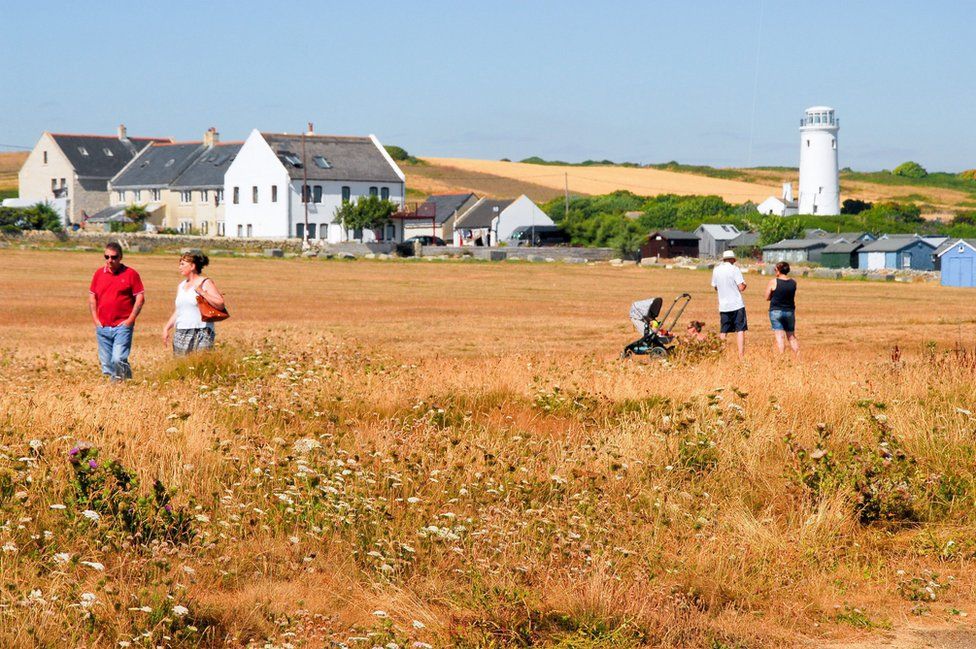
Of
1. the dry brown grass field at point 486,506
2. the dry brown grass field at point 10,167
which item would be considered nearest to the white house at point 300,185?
the dry brown grass field at point 10,167

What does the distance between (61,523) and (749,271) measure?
73461mm

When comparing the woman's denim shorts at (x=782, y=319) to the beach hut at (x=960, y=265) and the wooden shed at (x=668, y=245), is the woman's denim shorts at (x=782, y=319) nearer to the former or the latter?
the beach hut at (x=960, y=265)

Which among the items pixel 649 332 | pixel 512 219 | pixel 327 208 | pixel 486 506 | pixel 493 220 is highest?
pixel 327 208

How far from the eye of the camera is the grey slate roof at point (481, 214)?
11138cm

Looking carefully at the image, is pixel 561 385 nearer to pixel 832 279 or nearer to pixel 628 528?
pixel 628 528

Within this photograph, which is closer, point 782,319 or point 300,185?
point 782,319

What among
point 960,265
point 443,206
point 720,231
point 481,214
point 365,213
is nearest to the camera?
point 960,265

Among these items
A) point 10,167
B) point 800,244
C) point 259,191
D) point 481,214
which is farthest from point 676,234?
point 10,167

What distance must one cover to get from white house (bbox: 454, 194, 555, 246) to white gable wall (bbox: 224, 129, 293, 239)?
59.4ft

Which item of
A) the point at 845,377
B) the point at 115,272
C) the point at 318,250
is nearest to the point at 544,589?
the point at 845,377

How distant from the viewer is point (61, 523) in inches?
274

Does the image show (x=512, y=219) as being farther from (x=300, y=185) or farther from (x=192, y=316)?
(x=192, y=316)

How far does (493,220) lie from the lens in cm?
11088

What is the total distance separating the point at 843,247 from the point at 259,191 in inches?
1930
